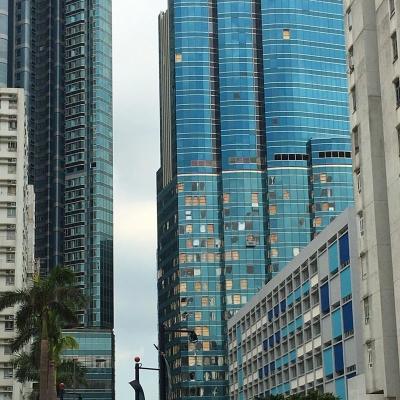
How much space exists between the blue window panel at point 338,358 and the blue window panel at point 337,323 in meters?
1.06

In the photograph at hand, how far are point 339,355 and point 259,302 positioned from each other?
43.0 metres

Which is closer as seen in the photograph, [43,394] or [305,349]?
[43,394]

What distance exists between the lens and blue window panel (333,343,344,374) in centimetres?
9425

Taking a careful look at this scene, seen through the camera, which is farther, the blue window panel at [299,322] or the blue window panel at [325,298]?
the blue window panel at [299,322]

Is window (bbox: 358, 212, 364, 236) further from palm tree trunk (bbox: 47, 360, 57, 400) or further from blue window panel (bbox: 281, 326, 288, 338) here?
blue window panel (bbox: 281, 326, 288, 338)

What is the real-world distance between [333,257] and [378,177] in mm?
34983

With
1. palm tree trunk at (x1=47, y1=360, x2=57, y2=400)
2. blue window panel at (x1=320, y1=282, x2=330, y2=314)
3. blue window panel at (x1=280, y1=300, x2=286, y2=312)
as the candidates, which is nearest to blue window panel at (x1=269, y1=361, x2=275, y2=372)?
blue window panel at (x1=280, y1=300, x2=286, y2=312)

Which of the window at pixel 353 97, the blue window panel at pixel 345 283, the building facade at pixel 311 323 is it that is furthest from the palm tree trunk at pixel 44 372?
the window at pixel 353 97

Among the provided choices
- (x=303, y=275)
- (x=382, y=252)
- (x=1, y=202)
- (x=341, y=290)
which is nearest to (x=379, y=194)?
(x=382, y=252)

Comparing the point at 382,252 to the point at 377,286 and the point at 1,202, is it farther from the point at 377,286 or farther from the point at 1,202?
the point at 1,202

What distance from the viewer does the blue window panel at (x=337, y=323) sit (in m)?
93.2

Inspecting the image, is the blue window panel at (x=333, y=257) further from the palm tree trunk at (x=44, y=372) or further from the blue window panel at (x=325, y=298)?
the palm tree trunk at (x=44, y=372)

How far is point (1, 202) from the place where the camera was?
155750mm

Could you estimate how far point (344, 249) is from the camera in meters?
91.2
